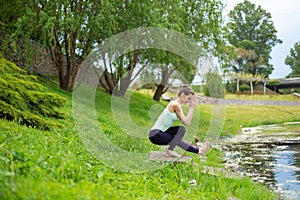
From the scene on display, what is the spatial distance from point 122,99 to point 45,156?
14.4 meters

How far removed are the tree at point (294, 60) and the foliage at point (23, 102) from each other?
68.2 m

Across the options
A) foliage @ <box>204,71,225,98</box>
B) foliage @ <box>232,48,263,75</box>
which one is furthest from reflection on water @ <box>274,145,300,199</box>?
foliage @ <box>232,48,263,75</box>

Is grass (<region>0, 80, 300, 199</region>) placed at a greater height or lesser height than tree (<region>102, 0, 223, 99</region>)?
lesser

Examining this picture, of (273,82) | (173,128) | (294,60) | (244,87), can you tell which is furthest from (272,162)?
(294,60)

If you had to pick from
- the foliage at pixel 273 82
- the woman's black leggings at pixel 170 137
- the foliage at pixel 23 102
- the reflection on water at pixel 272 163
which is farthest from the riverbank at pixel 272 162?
the foliage at pixel 273 82

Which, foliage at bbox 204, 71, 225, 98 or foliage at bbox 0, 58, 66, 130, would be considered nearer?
foliage at bbox 0, 58, 66, 130

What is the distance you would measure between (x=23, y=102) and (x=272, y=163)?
6129 mm

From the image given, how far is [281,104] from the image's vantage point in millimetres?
38219

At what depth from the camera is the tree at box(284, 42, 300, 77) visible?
71.4m

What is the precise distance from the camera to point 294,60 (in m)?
73.0

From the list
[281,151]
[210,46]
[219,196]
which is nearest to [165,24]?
[281,151]

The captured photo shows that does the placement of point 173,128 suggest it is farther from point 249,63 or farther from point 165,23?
point 249,63

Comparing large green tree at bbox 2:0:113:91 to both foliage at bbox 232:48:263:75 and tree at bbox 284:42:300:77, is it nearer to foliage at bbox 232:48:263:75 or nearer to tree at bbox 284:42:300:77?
foliage at bbox 232:48:263:75

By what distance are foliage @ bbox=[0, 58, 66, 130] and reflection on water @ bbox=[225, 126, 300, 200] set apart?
435cm
